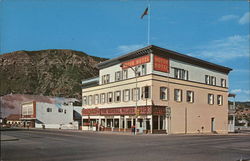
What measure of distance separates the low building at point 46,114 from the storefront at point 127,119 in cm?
2366

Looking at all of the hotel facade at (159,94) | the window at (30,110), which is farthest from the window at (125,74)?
the window at (30,110)

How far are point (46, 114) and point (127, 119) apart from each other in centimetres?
4403

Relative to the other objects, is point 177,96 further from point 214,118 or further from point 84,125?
point 84,125

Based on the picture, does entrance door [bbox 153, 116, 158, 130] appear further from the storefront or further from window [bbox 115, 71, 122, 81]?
window [bbox 115, 71, 122, 81]

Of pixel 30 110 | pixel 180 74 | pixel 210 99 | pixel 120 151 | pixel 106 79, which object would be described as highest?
pixel 180 74

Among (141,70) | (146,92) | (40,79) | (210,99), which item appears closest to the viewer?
(146,92)

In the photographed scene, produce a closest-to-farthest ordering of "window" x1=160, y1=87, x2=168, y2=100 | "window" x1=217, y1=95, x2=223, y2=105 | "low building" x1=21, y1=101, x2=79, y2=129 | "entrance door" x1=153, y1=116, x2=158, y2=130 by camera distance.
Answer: "entrance door" x1=153, y1=116, x2=158, y2=130 < "window" x1=160, y1=87, x2=168, y2=100 < "window" x1=217, y1=95, x2=223, y2=105 < "low building" x1=21, y1=101, x2=79, y2=129

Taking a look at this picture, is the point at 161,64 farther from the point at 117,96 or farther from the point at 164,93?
the point at 117,96

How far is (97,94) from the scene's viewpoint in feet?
200

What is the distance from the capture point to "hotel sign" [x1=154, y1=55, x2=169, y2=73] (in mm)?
46509

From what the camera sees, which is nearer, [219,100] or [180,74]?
[180,74]

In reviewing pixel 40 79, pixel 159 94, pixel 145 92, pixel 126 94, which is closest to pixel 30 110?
pixel 126 94

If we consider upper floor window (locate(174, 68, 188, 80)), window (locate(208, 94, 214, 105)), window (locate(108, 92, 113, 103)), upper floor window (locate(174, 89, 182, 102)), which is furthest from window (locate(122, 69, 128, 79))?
window (locate(208, 94, 214, 105))

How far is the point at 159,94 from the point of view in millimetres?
46219
